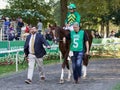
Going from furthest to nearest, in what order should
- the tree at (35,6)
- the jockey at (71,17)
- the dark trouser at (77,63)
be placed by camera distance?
the tree at (35,6) < the jockey at (71,17) < the dark trouser at (77,63)

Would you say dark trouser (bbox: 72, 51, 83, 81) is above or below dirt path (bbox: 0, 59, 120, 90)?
above

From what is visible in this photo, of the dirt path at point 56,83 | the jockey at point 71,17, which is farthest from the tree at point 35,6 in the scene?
the jockey at point 71,17

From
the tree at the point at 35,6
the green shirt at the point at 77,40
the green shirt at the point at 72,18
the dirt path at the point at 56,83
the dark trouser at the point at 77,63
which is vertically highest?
the tree at the point at 35,6

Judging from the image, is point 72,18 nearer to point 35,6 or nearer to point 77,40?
point 77,40

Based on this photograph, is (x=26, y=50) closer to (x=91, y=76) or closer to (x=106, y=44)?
(x=91, y=76)

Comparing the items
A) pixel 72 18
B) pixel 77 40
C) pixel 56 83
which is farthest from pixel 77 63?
pixel 72 18

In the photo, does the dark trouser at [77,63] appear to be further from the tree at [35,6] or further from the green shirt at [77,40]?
the tree at [35,6]

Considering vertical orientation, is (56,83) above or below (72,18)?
below

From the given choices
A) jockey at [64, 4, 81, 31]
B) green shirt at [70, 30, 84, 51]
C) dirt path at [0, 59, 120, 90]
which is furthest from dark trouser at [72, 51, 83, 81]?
jockey at [64, 4, 81, 31]

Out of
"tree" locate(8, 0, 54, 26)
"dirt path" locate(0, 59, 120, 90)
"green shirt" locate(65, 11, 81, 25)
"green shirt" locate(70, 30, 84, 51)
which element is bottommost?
"dirt path" locate(0, 59, 120, 90)

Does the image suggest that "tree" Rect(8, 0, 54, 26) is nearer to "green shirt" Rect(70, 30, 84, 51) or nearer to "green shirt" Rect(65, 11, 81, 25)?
"green shirt" Rect(65, 11, 81, 25)

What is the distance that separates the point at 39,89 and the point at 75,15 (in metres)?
4.05

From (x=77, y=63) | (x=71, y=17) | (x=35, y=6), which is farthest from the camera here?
(x=35, y=6)

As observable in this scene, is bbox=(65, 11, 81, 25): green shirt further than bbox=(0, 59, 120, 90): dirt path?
Yes
